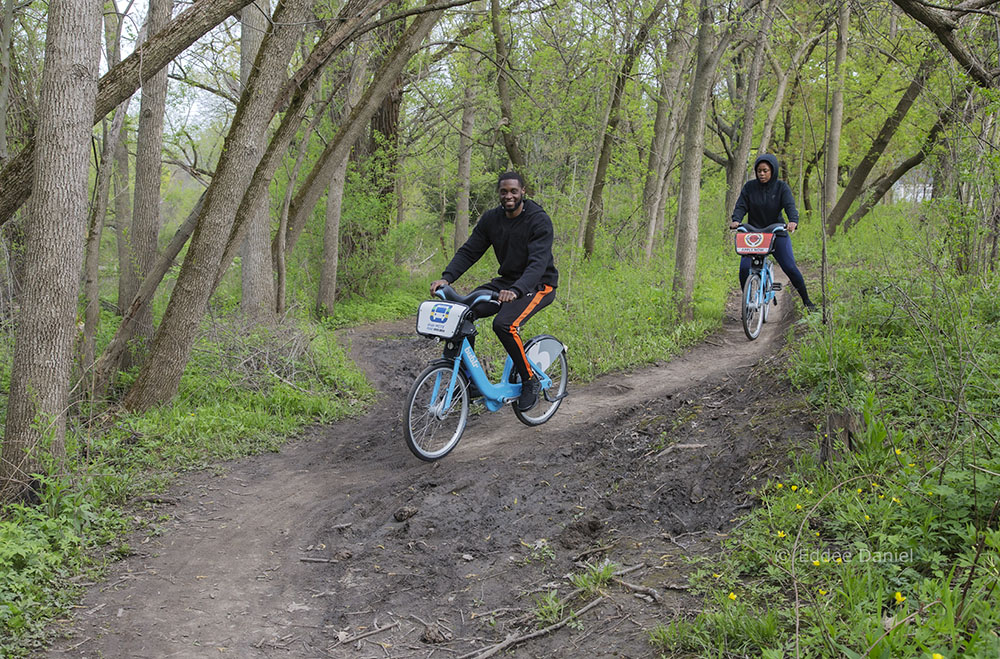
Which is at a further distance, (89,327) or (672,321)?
(672,321)

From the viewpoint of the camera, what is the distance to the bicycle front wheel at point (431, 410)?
5766mm

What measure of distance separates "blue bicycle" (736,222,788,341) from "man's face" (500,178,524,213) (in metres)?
4.18

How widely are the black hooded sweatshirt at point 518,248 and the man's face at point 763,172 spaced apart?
4022 millimetres

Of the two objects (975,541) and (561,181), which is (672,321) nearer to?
(975,541)

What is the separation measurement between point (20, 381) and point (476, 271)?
16725mm

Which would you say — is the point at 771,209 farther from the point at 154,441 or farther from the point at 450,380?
the point at 154,441

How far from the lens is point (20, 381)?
5.14 meters

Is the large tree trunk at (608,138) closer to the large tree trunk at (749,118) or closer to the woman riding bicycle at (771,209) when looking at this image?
the large tree trunk at (749,118)

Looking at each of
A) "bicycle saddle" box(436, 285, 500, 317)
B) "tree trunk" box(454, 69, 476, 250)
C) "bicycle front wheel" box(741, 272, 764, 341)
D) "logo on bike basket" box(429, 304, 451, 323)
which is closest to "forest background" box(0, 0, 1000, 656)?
"bicycle front wheel" box(741, 272, 764, 341)

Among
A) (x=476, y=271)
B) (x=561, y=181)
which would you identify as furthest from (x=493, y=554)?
(x=476, y=271)

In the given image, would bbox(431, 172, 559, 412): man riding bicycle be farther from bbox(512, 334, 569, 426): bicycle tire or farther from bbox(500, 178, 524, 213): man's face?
bbox(512, 334, 569, 426): bicycle tire

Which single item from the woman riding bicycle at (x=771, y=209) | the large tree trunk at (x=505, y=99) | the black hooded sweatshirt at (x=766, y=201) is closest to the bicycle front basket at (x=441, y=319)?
the woman riding bicycle at (x=771, y=209)

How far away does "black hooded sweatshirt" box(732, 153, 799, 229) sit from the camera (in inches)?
346

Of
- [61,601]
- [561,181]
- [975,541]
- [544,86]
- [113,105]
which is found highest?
[544,86]
